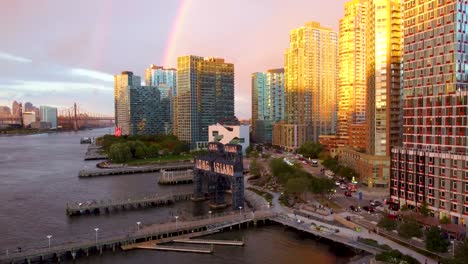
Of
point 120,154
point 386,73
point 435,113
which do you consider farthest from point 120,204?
point 120,154

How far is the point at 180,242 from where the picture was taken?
50.2 meters

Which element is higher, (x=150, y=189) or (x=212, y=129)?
(x=212, y=129)

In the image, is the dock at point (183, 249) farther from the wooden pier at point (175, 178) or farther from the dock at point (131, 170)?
the dock at point (131, 170)

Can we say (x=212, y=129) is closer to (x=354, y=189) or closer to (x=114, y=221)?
(x=354, y=189)

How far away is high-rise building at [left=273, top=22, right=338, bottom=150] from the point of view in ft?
534

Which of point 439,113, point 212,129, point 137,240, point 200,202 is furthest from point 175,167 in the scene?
point 439,113

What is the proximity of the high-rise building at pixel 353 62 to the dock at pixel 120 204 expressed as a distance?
6889 cm

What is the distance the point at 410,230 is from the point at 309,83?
12394 cm

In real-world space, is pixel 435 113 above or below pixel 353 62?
below

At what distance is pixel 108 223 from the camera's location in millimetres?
61094

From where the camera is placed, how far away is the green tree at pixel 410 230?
44.6m

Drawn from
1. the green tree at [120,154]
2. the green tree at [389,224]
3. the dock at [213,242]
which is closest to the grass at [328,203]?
the green tree at [389,224]

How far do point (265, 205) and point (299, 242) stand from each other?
45.5ft

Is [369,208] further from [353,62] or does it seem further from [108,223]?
[353,62]
